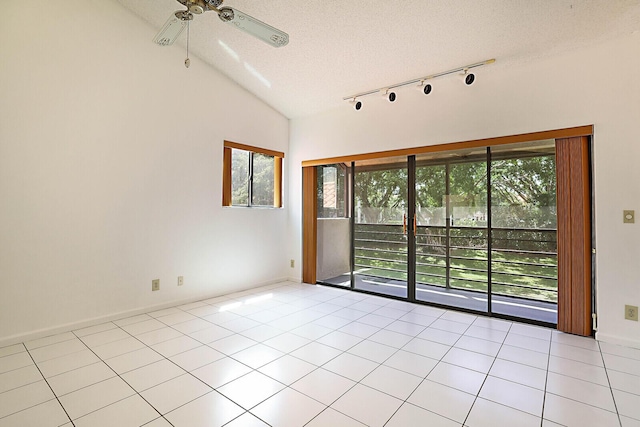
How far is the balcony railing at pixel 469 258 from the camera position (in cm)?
353

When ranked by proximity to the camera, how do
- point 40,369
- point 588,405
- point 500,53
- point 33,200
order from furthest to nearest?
point 500,53, point 33,200, point 40,369, point 588,405

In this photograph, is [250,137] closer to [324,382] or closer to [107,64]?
[107,64]

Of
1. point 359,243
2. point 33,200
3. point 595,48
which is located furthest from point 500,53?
point 33,200

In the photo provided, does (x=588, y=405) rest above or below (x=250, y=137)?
below

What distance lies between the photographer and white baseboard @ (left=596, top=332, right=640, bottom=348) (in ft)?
9.09

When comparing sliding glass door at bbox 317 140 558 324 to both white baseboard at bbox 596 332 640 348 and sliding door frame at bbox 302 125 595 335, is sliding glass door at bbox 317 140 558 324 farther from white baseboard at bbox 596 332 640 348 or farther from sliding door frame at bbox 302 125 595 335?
white baseboard at bbox 596 332 640 348

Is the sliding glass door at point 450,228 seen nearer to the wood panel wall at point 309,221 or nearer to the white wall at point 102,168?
the wood panel wall at point 309,221

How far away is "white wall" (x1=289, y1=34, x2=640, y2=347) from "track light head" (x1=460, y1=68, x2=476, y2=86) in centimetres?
17

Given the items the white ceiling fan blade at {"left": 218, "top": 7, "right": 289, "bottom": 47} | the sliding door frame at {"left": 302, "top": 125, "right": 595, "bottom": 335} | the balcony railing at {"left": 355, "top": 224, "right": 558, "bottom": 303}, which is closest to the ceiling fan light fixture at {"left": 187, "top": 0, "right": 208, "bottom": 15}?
the white ceiling fan blade at {"left": 218, "top": 7, "right": 289, "bottom": 47}

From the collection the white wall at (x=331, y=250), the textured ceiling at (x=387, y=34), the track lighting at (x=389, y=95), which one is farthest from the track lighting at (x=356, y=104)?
the white wall at (x=331, y=250)

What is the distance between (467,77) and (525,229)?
1.81 meters

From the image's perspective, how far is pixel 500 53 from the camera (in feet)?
10.2

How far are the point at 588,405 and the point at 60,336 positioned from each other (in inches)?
168

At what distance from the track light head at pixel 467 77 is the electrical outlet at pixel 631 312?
8.47ft
